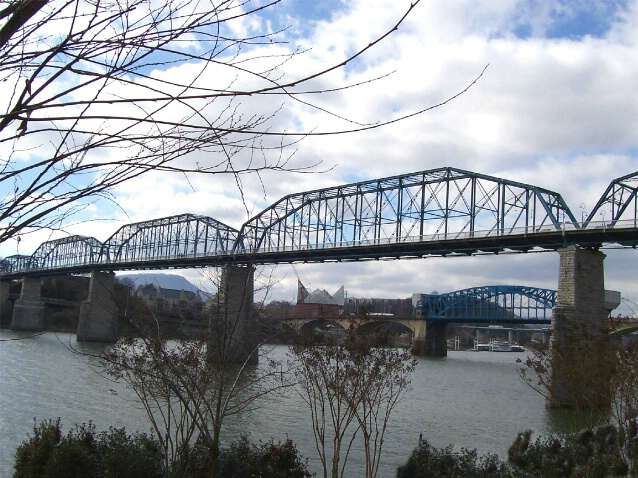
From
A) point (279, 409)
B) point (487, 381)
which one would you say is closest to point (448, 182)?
point (487, 381)

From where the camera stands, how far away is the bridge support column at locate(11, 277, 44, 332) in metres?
106

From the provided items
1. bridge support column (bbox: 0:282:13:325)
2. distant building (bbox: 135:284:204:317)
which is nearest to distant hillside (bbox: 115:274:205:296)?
distant building (bbox: 135:284:204:317)

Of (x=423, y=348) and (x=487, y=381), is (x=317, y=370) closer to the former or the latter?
(x=487, y=381)

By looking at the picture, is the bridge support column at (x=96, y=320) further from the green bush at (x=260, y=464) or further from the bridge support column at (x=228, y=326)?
the green bush at (x=260, y=464)

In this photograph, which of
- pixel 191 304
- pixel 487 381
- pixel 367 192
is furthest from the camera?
pixel 367 192

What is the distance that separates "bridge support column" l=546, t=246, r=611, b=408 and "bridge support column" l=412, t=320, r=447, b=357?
54517 mm

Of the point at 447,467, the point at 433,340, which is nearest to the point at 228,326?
the point at 447,467

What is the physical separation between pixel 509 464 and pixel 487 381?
42285 mm

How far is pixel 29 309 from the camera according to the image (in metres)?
107

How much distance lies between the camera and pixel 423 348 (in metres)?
96.5

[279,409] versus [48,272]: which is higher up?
[48,272]

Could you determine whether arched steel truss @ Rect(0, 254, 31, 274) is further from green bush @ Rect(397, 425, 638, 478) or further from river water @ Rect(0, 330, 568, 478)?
green bush @ Rect(397, 425, 638, 478)

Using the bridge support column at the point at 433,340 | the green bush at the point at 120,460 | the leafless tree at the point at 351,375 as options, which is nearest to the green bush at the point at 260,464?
the green bush at the point at 120,460

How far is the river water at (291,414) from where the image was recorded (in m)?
23.3
